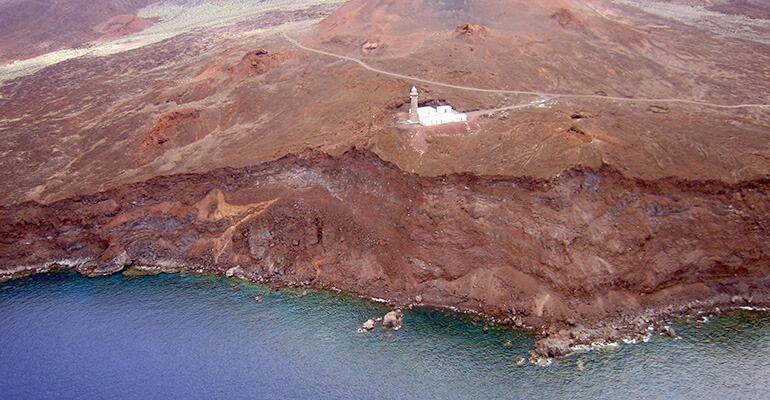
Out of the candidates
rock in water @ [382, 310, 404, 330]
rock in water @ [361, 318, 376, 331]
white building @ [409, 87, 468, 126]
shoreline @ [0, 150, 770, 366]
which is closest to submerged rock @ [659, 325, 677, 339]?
shoreline @ [0, 150, 770, 366]

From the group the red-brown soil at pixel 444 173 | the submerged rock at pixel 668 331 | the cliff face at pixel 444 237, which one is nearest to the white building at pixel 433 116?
the red-brown soil at pixel 444 173

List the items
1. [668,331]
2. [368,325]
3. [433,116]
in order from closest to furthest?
[668,331]
[368,325]
[433,116]

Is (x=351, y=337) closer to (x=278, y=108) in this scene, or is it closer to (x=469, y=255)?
(x=469, y=255)

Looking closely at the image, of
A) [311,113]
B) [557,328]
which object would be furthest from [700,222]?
[311,113]

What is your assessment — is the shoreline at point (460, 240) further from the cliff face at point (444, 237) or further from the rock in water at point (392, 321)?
the rock in water at point (392, 321)

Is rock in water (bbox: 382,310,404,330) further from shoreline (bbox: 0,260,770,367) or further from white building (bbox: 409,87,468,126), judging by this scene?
white building (bbox: 409,87,468,126)

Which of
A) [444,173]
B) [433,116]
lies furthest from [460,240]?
[433,116]

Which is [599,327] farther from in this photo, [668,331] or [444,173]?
[444,173]

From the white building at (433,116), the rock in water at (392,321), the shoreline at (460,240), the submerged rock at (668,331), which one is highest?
the white building at (433,116)
